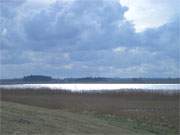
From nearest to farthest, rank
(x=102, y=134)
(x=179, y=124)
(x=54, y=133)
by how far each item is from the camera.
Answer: (x=54, y=133), (x=102, y=134), (x=179, y=124)

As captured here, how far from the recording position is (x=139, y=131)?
19453 millimetres

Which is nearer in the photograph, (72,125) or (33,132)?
(33,132)

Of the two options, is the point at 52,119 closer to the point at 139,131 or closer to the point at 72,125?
the point at 72,125

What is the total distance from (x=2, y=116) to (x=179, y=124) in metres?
11.7

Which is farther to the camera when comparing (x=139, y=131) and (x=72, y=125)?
(x=139, y=131)

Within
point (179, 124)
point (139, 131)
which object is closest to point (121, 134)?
point (139, 131)

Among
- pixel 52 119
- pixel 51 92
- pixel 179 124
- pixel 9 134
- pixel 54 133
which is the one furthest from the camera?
pixel 51 92

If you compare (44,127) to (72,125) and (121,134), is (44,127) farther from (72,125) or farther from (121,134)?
(121,134)

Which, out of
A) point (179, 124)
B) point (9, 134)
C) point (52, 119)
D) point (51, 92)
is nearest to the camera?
point (9, 134)

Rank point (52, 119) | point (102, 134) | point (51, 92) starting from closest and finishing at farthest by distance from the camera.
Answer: point (102, 134) < point (52, 119) < point (51, 92)

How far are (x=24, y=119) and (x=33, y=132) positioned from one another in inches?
81.3

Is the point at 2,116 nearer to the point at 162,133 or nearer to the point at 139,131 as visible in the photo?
the point at 139,131

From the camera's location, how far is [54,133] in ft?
50.2

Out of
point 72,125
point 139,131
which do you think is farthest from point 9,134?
point 139,131
